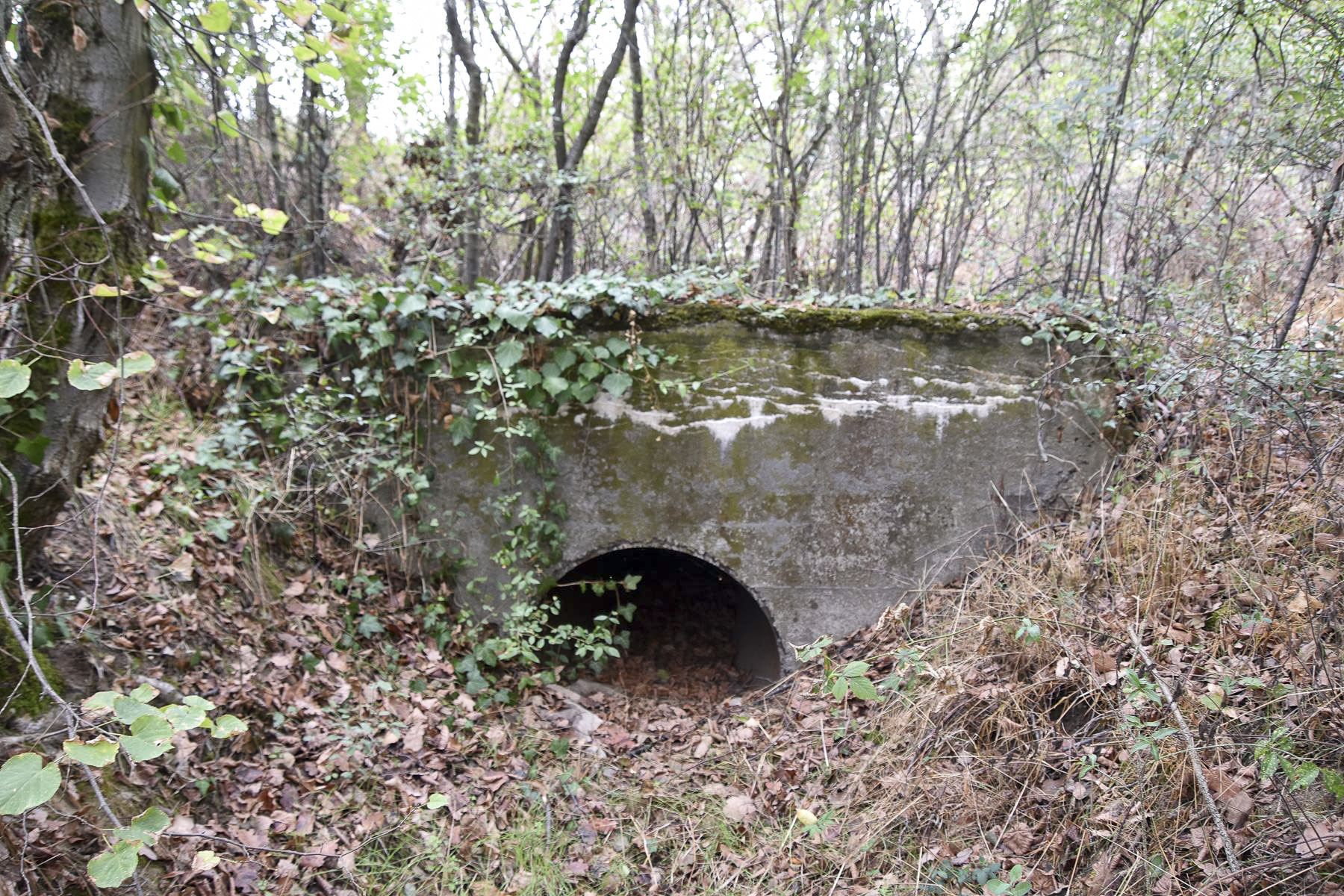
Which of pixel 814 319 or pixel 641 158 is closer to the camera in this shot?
pixel 814 319

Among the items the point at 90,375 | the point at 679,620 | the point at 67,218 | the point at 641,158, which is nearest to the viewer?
the point at 90,375

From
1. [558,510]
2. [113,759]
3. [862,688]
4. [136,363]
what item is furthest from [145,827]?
[558,510]

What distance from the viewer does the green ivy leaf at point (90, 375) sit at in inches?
76.4

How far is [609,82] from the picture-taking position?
6152 mm

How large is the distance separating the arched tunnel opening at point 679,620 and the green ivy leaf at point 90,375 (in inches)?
117

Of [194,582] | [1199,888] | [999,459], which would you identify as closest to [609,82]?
[999,459]

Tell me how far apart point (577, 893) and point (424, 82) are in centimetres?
597

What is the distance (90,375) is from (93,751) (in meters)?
0.96

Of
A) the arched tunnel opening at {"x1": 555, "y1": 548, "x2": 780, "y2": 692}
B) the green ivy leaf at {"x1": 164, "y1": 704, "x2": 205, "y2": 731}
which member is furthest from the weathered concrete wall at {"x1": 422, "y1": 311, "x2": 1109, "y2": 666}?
the green ivy leaf at {"x1": 164, "y1": 704, "x2": 205, "y2": 731}

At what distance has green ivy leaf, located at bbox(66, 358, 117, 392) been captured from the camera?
6.37 ft

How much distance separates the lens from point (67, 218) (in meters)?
2.67

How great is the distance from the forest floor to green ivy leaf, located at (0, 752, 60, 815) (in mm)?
728

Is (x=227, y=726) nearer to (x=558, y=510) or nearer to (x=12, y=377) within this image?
(x=12, y=377)

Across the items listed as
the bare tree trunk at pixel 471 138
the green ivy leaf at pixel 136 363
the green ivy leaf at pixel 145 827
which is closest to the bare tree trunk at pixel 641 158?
the bare tree trunk at pixel 471 138
